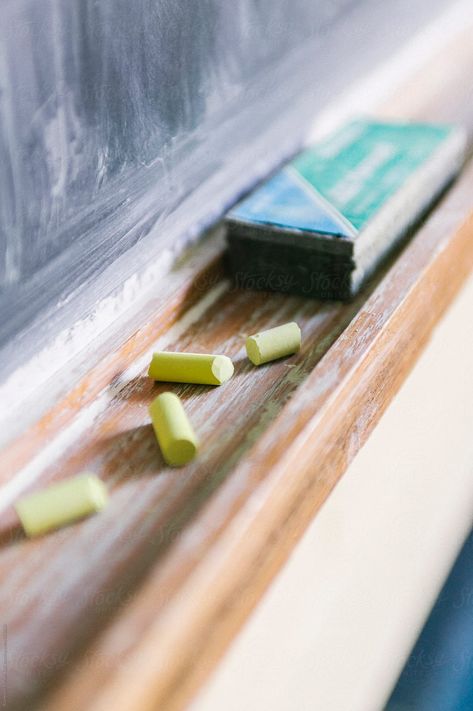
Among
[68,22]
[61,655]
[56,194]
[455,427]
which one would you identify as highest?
[68,22]

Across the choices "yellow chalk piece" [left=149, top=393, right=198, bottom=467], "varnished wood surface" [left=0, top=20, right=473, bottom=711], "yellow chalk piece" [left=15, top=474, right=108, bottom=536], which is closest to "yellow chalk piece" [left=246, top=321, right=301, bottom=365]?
"varnished wood surface" [left=0, top=20, right=473, bottom=711]

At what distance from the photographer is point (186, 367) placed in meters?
0.75

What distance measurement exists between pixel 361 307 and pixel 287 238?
4.5 inches

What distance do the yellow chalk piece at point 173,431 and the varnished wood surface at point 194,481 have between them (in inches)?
0.5

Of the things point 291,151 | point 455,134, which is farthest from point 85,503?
point 455,134

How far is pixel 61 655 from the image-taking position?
0.52 meters

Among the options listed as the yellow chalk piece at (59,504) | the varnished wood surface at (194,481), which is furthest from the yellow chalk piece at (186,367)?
the yellow chalk piece at (59,504)

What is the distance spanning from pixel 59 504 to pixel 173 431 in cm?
12

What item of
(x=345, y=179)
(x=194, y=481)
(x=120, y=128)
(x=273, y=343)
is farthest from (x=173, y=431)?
(x=345, y=179)

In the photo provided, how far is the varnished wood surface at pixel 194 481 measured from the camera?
0.50 meters

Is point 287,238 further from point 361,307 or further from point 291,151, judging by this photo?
point 291,151

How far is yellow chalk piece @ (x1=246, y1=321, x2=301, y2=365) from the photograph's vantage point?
0.78 metres

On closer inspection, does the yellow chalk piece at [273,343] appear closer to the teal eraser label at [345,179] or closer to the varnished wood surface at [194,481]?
the varnished wood surface at [194,481]

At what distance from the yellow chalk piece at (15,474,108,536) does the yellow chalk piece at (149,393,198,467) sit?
73 mm
